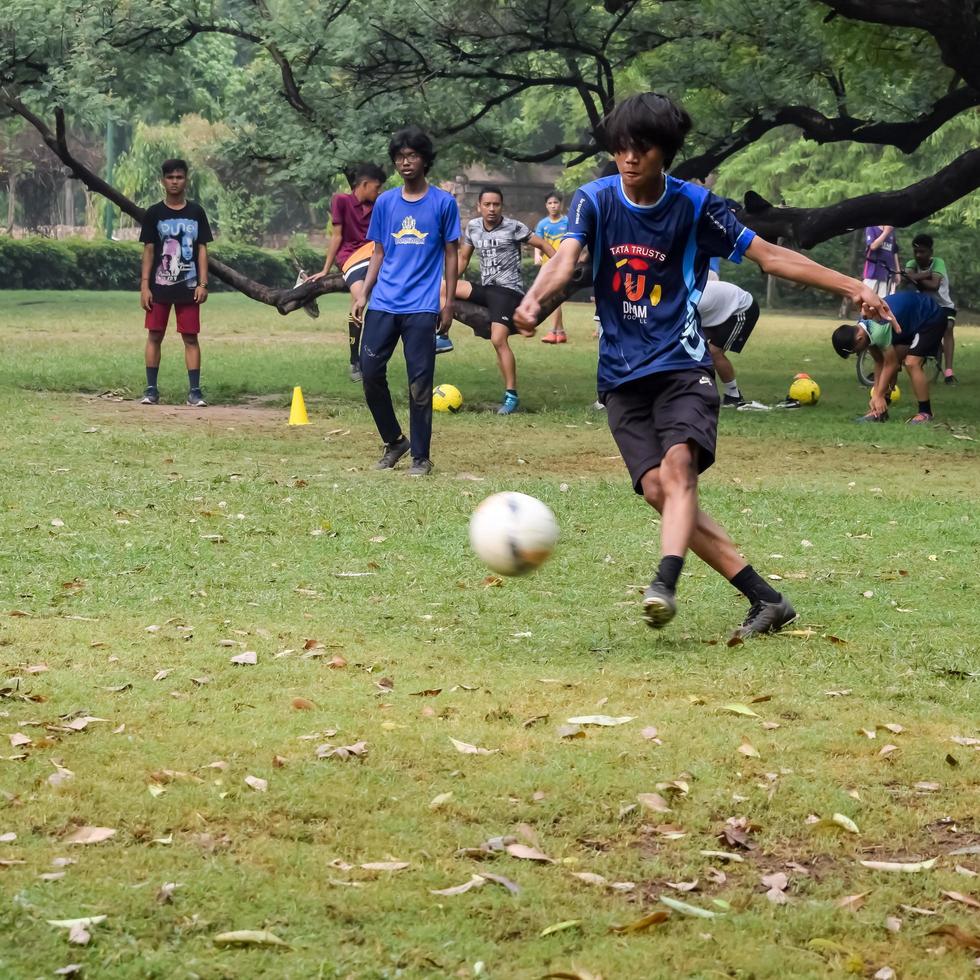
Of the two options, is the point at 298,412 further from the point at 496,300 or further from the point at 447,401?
the point at 496,300

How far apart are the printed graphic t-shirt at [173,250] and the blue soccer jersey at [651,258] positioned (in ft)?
29.2

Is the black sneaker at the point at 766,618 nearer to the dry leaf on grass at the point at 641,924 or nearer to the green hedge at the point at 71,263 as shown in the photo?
the dry leaf on grass at the point at 641,924

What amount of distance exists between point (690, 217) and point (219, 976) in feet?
12.3

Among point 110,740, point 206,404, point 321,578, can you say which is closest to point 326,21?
point 206,404

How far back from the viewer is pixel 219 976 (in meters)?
3.39

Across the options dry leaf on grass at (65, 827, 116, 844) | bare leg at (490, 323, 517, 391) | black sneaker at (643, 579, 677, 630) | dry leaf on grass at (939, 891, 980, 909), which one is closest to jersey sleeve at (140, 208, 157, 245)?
bare leg at (490, 323, 517, 391)

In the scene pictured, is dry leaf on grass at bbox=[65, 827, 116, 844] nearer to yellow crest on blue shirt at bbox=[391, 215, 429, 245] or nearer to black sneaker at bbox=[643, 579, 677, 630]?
black sneaker at bbox=[643, 579, 677, 630]

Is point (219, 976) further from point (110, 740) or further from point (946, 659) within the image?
point (946, 659)

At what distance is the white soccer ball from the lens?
5961mm

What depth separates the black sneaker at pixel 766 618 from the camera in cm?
657

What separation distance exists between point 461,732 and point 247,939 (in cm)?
166

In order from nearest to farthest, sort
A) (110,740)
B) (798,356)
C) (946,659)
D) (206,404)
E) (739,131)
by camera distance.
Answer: (110,740)
(946,659)
(206,404)
(739,131)
(798,356)

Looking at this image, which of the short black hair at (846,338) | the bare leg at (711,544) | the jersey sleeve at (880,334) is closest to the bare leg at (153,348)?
the short black hair at (846,338)

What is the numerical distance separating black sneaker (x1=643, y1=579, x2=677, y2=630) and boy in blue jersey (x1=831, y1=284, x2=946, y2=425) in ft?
30.1
